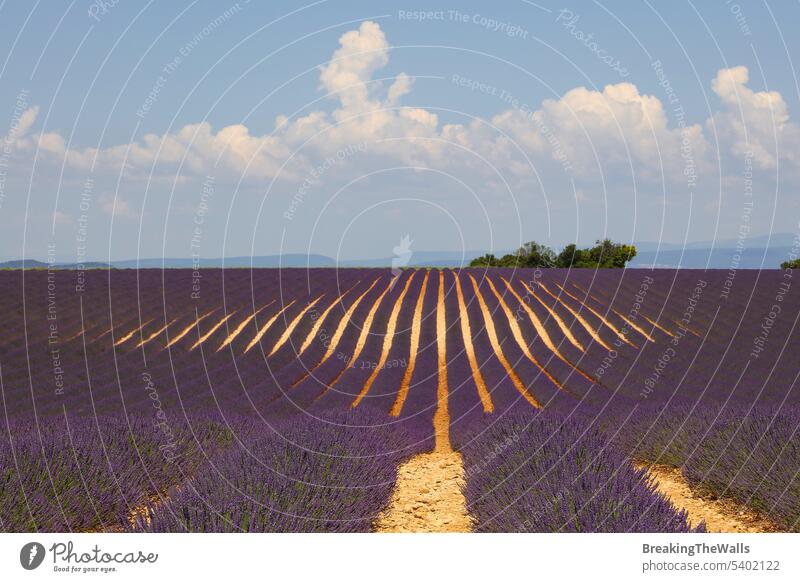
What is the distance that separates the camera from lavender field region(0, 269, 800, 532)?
21.2 feet

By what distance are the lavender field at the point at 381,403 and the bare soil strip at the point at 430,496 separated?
6.3 inches

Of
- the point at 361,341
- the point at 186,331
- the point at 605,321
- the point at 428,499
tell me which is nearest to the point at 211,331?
the point at 186,331

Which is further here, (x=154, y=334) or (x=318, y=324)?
(x=318, y=324)

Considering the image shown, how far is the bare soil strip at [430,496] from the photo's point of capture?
733 centimetres

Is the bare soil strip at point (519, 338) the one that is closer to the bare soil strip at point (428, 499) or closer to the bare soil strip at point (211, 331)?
the bare soil strip at point (428, 499)

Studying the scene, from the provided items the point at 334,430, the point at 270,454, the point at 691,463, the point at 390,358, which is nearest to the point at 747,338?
the point at 390,358

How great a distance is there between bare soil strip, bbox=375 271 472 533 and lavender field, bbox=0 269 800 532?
6.3 inches

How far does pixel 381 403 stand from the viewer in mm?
13531

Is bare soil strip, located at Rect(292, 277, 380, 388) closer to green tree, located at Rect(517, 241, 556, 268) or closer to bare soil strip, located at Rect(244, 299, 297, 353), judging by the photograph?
bare soil strip, located at Rect(244, 299, 297, 353)

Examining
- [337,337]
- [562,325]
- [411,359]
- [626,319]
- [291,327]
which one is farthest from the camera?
[626,319]

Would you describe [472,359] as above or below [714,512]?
above

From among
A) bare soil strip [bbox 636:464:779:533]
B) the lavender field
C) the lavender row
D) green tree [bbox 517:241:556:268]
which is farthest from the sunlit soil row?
green tree [bbox 517:241:556:268]

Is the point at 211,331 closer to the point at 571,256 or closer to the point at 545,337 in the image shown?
the point at 545,337

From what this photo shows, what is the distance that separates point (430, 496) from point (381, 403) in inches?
206
